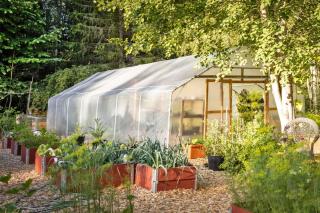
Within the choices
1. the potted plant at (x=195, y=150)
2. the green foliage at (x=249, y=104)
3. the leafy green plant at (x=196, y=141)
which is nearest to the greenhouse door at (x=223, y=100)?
the green foliage at (x=249, y=104)

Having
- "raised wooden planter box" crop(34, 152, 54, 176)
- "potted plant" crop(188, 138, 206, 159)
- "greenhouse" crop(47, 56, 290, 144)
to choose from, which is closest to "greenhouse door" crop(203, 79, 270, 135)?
"greenhouse" crop(47, 56, 290, 144)

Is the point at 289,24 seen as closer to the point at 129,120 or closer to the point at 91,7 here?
the point at 129,120

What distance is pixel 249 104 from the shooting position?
1013cm

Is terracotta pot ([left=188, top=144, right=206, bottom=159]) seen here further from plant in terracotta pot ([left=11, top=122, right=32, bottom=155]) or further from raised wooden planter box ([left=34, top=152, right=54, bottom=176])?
plant in terracotta pot ([left=11, top=122, right=32, bottom=155])

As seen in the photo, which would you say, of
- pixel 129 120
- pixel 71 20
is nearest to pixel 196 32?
pixel 129 120

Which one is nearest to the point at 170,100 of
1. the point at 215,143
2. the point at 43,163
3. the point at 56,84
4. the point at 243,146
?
the point at 215,143

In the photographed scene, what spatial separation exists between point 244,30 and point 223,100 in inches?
124

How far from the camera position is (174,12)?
27.0 feet

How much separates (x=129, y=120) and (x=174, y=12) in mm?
2957

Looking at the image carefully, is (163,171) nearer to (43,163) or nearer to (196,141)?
(43,163)

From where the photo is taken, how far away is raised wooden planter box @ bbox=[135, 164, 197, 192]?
526 cm

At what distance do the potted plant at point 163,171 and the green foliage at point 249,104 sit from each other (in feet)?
14.9

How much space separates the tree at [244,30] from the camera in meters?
6.77

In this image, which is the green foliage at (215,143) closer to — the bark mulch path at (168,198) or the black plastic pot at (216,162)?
the black plastic pot at (216,162)
